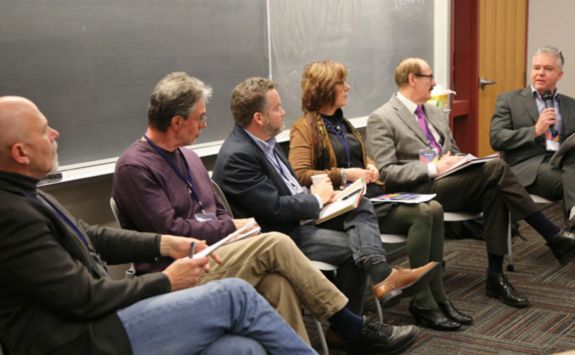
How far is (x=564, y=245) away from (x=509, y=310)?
487 mm

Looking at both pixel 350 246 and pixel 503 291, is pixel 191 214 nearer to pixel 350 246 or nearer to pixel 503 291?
pixel 350 246

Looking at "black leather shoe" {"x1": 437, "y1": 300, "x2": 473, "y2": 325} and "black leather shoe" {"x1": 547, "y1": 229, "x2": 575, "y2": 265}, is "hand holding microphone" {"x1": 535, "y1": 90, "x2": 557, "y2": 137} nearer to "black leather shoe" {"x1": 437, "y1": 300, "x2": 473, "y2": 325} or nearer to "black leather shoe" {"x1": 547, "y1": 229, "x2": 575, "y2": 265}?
"black leather shoe" {"x1": 547, "y1": 229, "x2": 575, "y2": 265}

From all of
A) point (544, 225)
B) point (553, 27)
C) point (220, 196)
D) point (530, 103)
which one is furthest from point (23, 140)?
point (553, 27)

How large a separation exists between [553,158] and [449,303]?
4.50ft

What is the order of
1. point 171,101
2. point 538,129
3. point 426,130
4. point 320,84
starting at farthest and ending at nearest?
1. point 538,129
2. point 426,130
3. point 320,84
4. point 171,101

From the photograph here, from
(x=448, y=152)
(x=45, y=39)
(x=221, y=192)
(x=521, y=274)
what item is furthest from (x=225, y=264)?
(x=521, y=274)

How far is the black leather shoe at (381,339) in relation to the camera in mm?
2868

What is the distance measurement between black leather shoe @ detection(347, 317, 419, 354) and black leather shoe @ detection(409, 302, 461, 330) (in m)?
0.32

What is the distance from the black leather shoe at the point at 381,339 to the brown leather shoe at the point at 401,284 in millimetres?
121

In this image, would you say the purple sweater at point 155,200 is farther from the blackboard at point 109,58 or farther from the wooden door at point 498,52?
the wooden door at point 498,52

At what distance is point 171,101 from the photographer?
101 inches

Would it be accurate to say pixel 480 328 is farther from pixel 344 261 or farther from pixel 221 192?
pixel 221 192

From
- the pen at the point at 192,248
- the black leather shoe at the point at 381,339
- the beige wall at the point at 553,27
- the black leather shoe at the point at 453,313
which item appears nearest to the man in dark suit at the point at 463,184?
the black leather shoe at the point at 453,313

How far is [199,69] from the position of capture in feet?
11.0
